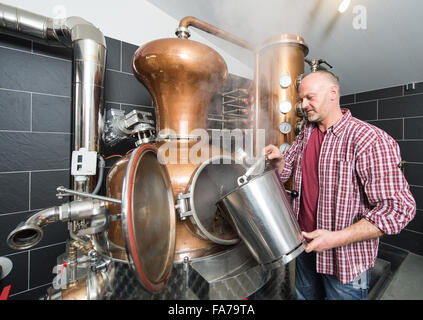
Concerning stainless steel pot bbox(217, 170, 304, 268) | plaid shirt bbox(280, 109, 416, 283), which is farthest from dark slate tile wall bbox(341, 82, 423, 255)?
stainless steel pot bbox(217, 170, 304, 268)

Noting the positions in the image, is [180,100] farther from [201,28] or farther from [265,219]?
[265,219]

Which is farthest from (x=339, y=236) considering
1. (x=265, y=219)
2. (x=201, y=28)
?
(x=201, y=28)

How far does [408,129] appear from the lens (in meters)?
2.32

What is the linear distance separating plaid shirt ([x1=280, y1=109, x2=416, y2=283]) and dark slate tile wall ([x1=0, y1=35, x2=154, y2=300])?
5.32 feet

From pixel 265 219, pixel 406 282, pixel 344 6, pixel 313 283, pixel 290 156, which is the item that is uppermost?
pixel 344 6

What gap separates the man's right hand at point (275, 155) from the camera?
1312 millimetres

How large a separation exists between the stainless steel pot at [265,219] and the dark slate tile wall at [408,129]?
232 cm

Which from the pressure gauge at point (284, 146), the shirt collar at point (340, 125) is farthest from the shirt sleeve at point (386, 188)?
the pressure gauge at point (284, 146)

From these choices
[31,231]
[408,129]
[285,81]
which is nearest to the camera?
[31,231]

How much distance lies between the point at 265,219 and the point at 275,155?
0.59 m

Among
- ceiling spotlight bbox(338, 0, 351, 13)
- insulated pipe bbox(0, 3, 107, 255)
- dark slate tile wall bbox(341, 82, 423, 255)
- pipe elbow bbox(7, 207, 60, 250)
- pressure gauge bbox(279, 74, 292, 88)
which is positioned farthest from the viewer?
dark slate tile wall bbox(341, 82, 423, 255)

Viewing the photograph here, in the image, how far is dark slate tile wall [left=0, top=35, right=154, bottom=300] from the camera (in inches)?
50.6

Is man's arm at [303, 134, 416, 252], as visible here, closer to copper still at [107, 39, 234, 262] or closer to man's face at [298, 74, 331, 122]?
man's face at [298, 74, 331, 122]

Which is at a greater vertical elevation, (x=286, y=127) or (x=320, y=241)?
(x=286, y=127)
